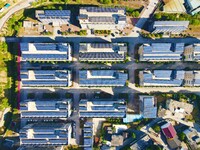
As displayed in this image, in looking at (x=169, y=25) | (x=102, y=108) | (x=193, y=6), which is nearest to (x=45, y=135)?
(x=102, y=108)

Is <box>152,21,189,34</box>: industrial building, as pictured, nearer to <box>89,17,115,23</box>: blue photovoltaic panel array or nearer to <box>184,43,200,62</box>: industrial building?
<box>184,43,200,62</box>: industrial building

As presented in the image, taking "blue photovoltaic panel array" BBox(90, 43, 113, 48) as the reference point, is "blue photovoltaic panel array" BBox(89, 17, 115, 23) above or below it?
above

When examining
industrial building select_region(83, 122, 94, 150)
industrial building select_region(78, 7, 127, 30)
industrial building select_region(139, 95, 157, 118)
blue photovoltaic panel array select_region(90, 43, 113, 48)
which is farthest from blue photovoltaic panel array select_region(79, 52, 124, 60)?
industrial building select_region(83, 122, 94, 150)

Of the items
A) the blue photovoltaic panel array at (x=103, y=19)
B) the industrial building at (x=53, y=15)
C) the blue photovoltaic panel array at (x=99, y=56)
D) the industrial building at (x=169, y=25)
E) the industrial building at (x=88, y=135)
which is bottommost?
the industrial building at (x=88, y=135)

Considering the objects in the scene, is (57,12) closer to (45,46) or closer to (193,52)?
(45,46)

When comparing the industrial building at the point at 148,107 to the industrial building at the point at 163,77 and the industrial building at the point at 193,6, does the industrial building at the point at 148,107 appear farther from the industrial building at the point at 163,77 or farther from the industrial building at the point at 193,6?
the industrial building at the point at 193,6

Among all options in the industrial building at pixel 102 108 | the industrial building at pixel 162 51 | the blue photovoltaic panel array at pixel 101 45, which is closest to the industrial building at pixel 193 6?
the industrial building at pixel 162 51
